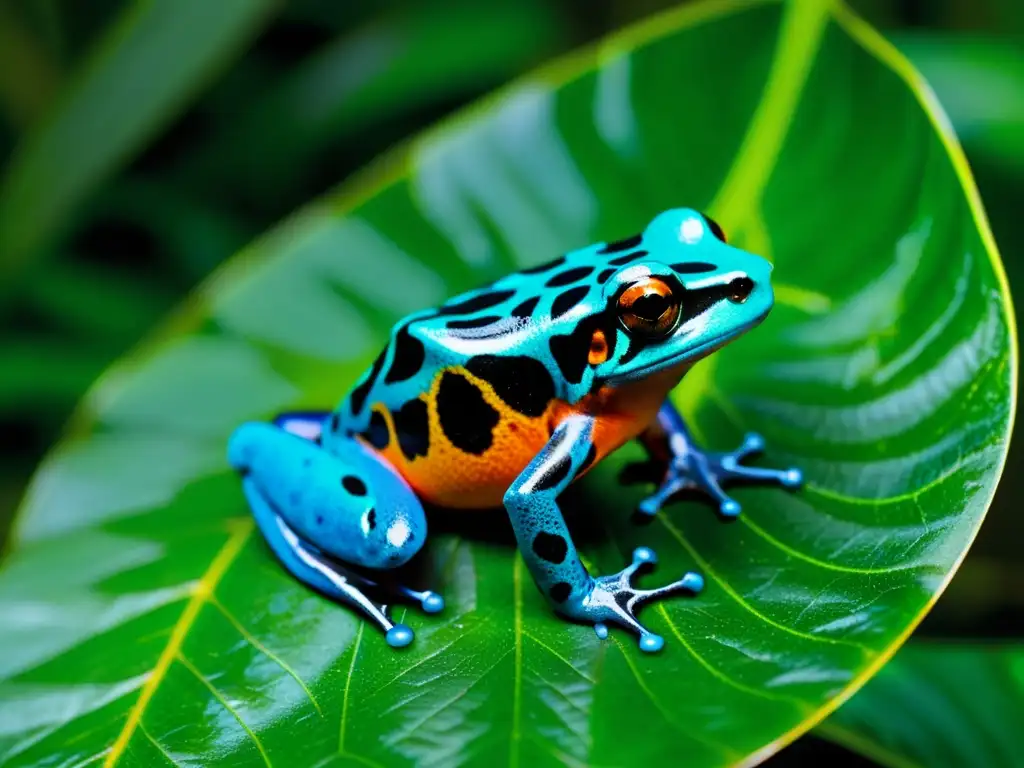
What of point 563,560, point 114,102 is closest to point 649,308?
point 563,560

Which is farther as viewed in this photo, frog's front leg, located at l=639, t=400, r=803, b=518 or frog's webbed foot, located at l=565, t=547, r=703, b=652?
frog's front leg, located at l=639, t=400, r=803, b=518

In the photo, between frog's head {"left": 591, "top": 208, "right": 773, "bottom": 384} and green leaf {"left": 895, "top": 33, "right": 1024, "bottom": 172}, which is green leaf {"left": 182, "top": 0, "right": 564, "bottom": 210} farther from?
frog's head {"left": 591, "top": 208, "right": 773, "bottom": 384}

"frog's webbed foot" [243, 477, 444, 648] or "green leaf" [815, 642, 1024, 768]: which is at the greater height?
"frog's webbed foot" [243, 477, 444, 648]

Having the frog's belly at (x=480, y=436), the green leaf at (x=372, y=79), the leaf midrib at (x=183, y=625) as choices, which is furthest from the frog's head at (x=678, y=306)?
the green leaf at (x=372, y=79)

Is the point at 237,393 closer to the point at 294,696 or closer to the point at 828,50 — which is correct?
the point at 294,696

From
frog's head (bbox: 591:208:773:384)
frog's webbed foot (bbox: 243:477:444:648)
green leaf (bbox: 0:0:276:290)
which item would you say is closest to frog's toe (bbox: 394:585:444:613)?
frog's webbed foot (bbox: 243:477:444:648)

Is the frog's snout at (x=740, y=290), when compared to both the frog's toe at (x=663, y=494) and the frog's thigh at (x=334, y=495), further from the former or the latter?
the frog's thigh at (x=334, y=495)

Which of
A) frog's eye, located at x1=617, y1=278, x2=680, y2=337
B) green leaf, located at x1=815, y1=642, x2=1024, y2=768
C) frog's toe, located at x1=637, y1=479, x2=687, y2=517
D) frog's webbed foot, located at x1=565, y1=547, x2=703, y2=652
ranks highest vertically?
frog's eye, located at x1=617, y1=278, x2=680, y2=337

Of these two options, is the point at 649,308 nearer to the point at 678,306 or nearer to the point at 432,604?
the point at 678,306
